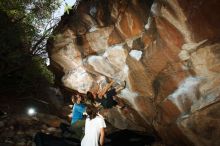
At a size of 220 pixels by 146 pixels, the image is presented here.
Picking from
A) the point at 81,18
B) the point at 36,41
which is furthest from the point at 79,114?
the point at 36,41

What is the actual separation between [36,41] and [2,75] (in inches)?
89.6

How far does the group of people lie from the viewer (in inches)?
233

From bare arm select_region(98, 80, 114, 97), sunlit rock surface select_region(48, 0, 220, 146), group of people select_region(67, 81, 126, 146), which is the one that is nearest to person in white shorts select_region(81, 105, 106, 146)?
group of people select_region(67, 81, 126, 146)

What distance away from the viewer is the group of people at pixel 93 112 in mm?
5910

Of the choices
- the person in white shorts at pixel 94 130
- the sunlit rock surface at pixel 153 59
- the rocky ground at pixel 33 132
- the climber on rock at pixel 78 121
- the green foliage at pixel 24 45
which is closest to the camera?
the person in white shorts at pixel 94 130

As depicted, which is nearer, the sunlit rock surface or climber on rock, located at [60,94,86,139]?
the sunlit rock surface

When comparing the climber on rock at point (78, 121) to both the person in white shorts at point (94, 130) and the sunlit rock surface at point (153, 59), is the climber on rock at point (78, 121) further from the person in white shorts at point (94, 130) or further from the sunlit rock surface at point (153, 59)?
the person in white shorts at point (94, 130)

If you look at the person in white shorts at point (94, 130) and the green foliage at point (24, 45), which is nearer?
the person in white shorts at point (94, 130)

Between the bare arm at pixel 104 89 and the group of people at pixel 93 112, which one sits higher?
the bare arm at pixel 104 89

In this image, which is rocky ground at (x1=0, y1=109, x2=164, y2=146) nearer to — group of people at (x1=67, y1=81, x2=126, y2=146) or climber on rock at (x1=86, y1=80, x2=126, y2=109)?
group of people at (x1=67, y1=81, x2=126, y2=146)

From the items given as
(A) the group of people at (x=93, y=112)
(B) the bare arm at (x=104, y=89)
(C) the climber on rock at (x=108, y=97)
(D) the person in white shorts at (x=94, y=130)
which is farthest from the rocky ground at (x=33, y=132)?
(D) the person in white shorts at (x=94, y=130)

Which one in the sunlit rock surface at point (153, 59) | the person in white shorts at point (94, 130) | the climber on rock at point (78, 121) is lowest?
the person in white shorts at point (94, 130)

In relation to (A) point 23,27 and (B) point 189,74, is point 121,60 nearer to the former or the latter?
(B) point 189,74

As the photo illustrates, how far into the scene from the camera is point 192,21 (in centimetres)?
777
